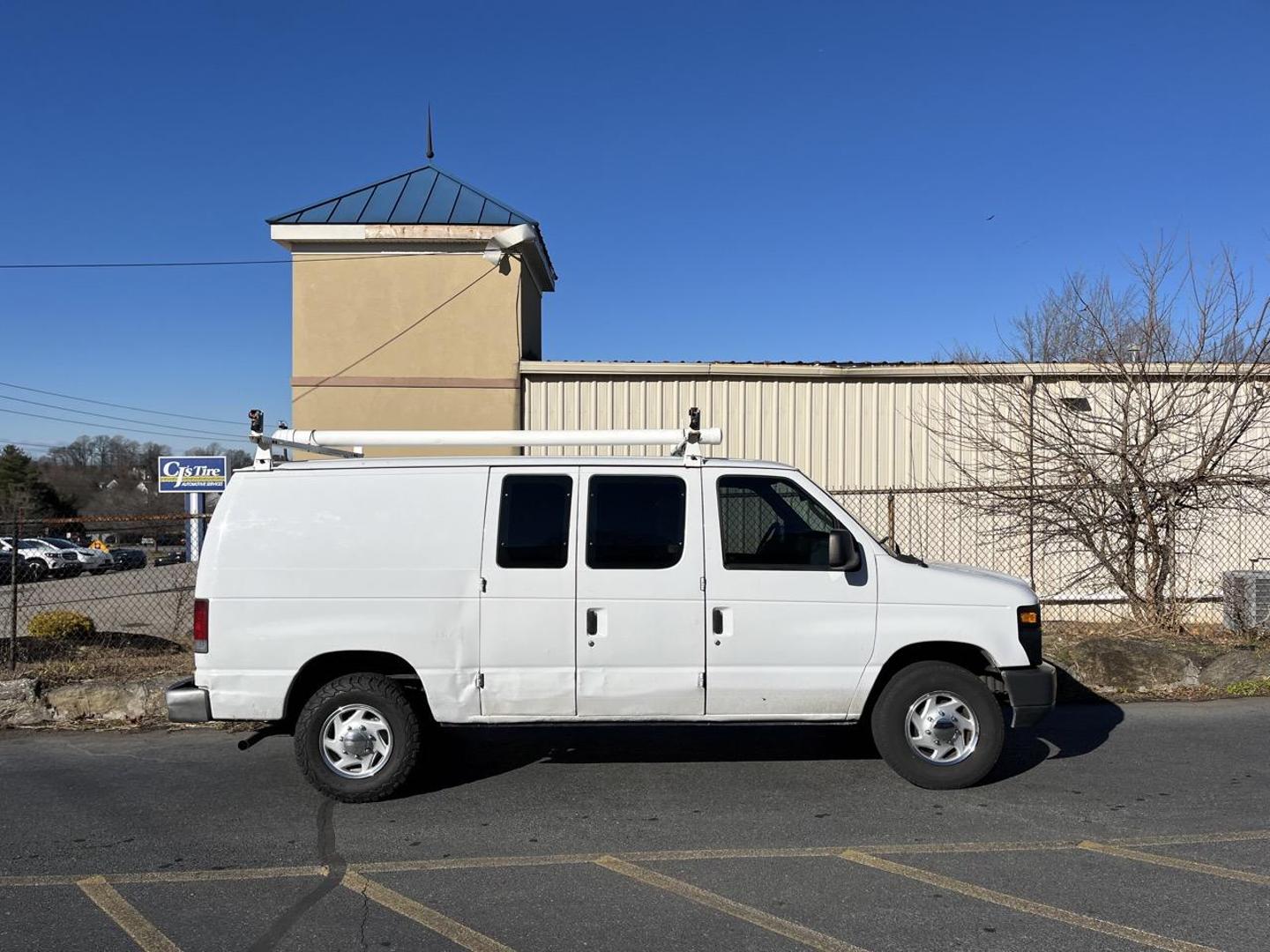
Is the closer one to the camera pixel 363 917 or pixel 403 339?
pixel 363 917

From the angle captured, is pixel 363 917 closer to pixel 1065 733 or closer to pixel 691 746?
pixel 691 746

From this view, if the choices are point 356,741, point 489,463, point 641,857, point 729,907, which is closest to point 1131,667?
point 641,857

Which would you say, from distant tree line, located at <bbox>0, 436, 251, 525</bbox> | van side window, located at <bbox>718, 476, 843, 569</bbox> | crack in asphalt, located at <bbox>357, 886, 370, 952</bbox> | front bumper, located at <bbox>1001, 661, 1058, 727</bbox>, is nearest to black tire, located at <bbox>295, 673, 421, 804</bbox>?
crack in asphalt, located at <bbox>357, 886, 370, 952</bbox>

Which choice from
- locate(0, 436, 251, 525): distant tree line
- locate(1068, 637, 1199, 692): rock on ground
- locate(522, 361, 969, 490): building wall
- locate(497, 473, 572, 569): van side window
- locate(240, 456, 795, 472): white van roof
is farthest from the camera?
locate(0, 436, 251, 525): distant tree line

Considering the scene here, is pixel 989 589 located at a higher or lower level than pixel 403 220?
lower

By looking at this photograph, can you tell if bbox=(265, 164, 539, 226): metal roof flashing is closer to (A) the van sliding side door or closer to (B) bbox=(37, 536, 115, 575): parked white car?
(A) the van sliding side door

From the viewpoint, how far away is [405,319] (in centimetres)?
1282

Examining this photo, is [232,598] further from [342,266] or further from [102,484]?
[102,484]

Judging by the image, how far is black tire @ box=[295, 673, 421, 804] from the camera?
5738 millimetres

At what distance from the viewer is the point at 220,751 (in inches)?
277

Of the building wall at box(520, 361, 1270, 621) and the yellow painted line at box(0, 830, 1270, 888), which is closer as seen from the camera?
the yellow painted line at box(0, 830, 1270, 888)

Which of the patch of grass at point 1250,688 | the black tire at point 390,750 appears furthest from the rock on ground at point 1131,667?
the black tire at point 390,750

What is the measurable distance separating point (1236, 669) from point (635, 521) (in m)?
6.27

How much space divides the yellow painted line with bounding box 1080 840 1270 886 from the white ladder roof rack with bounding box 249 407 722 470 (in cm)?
300
